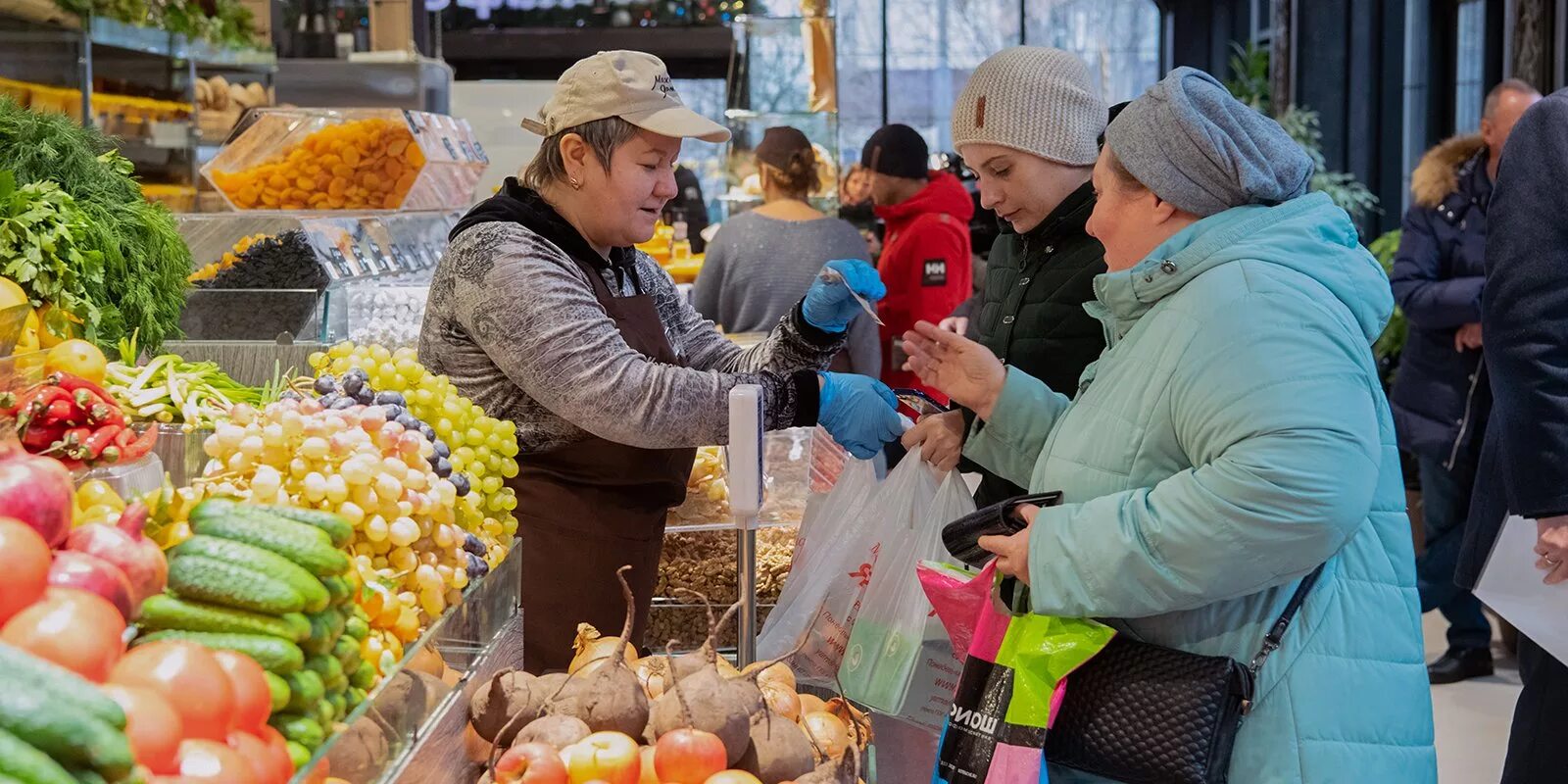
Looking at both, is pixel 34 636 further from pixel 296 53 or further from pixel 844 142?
pixel 844 142

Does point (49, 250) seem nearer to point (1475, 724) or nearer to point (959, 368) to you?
point (959, 368)

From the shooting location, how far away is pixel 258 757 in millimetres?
1164

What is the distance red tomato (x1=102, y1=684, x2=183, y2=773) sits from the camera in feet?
3.51

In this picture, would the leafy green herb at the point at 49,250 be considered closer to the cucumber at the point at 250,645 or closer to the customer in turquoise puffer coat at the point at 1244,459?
the cucumber at the point at 250,645

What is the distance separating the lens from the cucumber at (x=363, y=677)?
4.76 ft

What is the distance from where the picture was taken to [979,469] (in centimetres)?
290

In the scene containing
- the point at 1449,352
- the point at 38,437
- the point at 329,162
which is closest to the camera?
the point at 38,437

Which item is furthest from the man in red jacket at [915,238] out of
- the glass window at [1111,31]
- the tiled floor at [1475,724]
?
the glass window at [1111,31]

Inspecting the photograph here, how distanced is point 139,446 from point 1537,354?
2.35 m

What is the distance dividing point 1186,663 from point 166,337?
197 cm

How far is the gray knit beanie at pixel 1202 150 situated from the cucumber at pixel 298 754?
1.28 m

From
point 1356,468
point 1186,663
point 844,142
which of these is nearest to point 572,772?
point 1186,663

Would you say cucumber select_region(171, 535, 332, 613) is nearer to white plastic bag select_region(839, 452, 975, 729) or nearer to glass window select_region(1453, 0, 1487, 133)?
white plastic bag select_region(839, 452, 975, 729)

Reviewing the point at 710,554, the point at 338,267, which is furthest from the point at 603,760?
the point at 338,267
